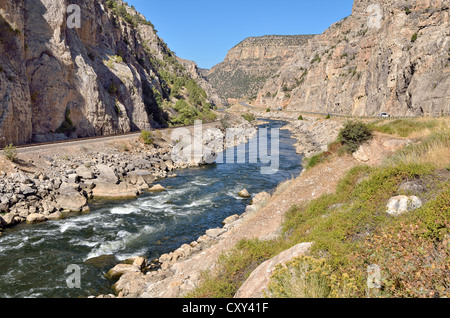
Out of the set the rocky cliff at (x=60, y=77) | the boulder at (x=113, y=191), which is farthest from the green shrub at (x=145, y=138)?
the boulder at (x=113, y=191)

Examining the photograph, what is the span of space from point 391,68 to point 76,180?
5014cm

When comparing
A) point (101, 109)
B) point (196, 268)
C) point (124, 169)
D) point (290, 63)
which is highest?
point (290, 63)

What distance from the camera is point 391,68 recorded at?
43344 millimetres

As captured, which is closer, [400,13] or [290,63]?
[400,13]

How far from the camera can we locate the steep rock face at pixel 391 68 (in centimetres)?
3039

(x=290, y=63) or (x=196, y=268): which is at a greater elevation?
(x=290, y=63)

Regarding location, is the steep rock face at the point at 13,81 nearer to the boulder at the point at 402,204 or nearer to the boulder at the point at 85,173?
the boulder at the point at 85,173

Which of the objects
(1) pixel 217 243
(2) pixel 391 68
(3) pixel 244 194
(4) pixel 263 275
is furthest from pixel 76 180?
(2) pixel 391 68

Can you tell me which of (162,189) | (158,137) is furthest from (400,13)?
(162,189)

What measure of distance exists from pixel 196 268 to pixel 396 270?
21.5 ft

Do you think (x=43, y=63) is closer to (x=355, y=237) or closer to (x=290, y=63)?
(x=355, y=237)

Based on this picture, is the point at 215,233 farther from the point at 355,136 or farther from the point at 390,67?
the point at 390,67

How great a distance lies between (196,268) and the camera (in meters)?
8.98

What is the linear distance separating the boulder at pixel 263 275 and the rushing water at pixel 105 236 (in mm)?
6597
